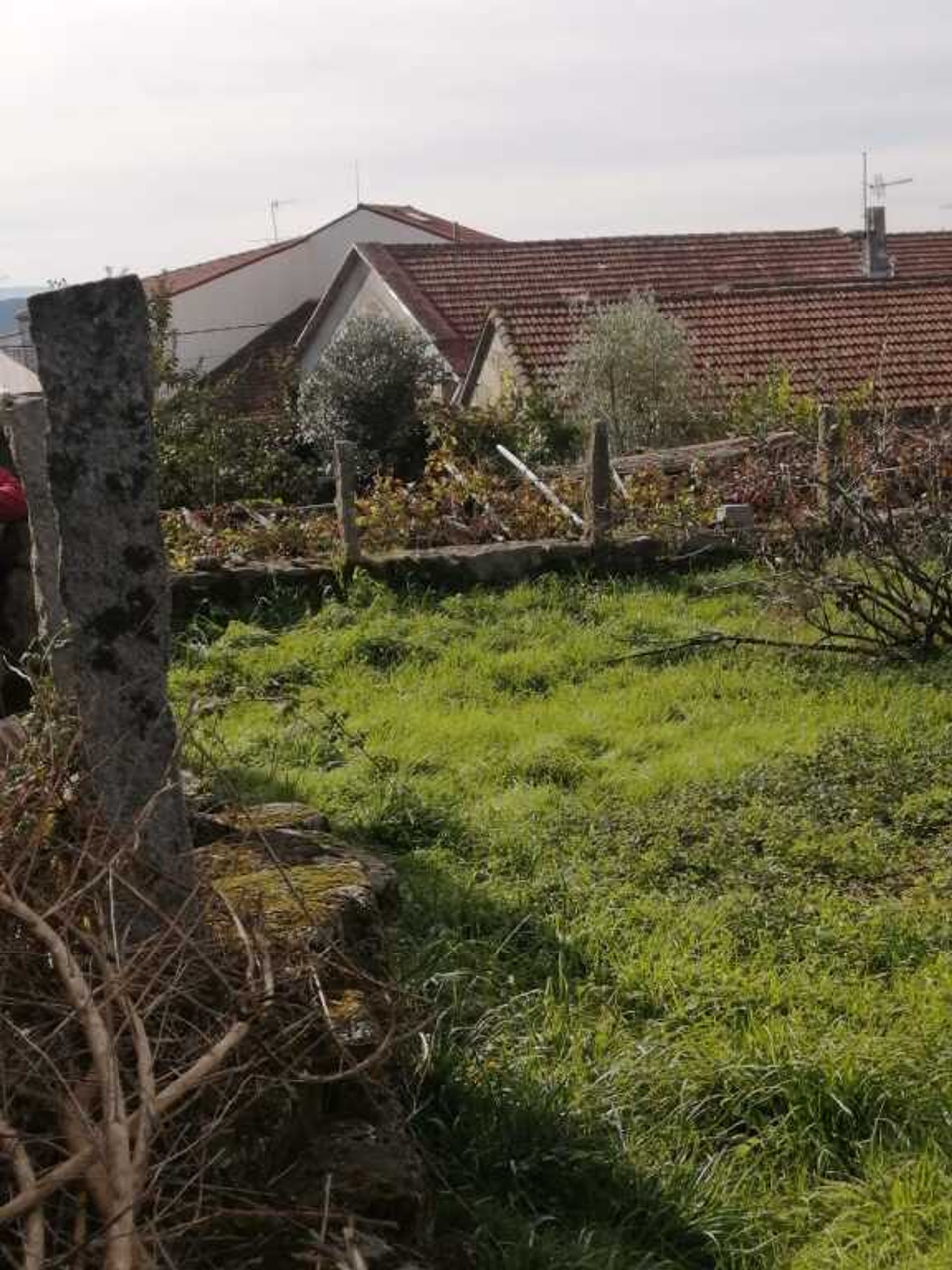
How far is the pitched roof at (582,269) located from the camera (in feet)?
81.4

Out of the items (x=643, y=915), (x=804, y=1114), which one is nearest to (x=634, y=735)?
(x=643, y=915)

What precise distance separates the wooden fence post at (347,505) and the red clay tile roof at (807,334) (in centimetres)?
903

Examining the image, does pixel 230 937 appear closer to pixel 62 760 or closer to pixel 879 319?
pixel 62 760

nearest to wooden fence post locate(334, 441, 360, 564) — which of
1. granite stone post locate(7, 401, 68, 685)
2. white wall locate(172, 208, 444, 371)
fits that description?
granite stone post locate(7, 401, 68, 685)

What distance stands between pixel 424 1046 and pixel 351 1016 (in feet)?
0.69

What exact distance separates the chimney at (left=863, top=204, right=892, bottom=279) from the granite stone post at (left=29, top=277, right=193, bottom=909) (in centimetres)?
2678

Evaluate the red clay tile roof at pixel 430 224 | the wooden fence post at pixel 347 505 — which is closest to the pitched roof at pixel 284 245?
the red clay tile roof at pixel 430 224

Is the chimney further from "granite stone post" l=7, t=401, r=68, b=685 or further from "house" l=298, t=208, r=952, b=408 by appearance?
"granite stone post" l=7, t=401, r=68, b=685

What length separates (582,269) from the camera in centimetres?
2630

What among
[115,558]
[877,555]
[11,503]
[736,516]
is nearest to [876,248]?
[736,516]

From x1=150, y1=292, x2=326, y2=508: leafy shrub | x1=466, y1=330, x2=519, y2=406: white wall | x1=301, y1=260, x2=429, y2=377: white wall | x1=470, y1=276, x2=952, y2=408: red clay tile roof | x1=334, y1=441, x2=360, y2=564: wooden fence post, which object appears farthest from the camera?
x1=301, y1=260, x2=429, y2=377: white wall

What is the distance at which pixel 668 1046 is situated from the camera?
4.22 metres

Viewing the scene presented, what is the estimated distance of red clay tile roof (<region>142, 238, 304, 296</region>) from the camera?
33.0 m

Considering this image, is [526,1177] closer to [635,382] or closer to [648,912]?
[648,912]
